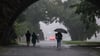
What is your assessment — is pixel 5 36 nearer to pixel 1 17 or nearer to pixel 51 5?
pixel 1 17

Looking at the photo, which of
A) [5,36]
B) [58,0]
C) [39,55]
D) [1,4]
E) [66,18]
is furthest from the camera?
[58,0]

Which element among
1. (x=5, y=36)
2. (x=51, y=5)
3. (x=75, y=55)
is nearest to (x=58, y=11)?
(x=51, y=5)

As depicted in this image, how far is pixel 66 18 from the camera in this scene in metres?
76.9

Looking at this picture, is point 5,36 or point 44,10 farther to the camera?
point 44,10

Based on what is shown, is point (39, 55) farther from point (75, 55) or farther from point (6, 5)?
point (6, 5)

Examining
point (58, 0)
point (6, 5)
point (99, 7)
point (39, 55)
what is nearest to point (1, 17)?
point (6, 5)

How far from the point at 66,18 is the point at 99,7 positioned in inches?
1533

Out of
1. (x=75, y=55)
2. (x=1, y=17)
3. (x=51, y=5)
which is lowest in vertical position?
(x=75, y=55)

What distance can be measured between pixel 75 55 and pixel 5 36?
15460mm

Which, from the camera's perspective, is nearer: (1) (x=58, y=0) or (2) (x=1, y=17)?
(2) (x=1, y=17)

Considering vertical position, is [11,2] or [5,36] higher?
[11,2]

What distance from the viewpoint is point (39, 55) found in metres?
24.8

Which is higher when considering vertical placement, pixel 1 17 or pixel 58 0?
pixel 58 0

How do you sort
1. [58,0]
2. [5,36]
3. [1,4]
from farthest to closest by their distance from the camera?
[58,0] → [5,36] → [1,4]
